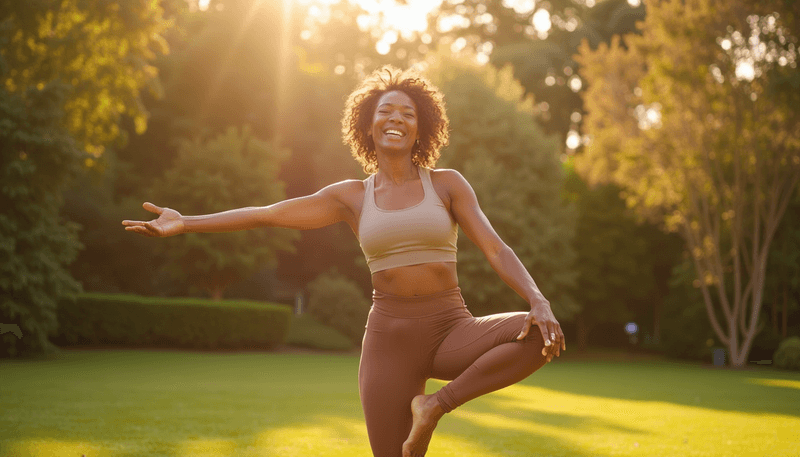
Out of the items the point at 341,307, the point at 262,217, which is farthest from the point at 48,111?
the point at 262,217

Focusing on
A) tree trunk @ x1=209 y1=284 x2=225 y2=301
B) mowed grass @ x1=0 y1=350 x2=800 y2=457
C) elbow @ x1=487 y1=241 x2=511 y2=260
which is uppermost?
elbow @ x1=487 y1=241 x2=511 y2=260

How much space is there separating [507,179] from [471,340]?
84.6ft

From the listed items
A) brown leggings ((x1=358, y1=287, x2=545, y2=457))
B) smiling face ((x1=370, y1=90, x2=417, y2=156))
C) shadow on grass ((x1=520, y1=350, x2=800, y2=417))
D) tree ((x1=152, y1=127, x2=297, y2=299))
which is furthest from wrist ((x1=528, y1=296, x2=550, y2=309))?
tree ((x1=152, y1=127, x2=297, y2=299))

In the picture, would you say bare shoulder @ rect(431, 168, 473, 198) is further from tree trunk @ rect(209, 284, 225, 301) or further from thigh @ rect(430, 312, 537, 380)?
tree trunk @ rect(209, 284, 225, 301)

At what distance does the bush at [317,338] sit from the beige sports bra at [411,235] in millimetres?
25298

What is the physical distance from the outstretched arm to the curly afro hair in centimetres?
40

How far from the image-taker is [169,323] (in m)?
24.8

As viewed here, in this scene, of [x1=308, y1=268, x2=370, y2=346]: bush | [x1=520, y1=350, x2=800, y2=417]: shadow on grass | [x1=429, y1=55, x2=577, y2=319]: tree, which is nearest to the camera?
[x1=520, y1=350, x2=800, y2=417]: shadow on grass

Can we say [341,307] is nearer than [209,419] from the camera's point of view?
No

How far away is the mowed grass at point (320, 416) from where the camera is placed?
25.5 ft

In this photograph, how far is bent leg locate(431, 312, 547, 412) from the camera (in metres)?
3.45

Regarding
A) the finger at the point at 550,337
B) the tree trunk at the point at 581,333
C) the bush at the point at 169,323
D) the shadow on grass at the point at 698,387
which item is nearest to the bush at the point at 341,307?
the bush at the point at 169,323

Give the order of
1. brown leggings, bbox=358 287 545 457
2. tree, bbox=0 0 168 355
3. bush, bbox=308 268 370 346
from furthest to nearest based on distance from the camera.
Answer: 1. bush, bbox=308 268 370 346
2. tree, bbox=0 0 168 355
3. brown leggings, bbox=358 287 545 457

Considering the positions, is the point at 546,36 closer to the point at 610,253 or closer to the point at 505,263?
the point at 610,253
